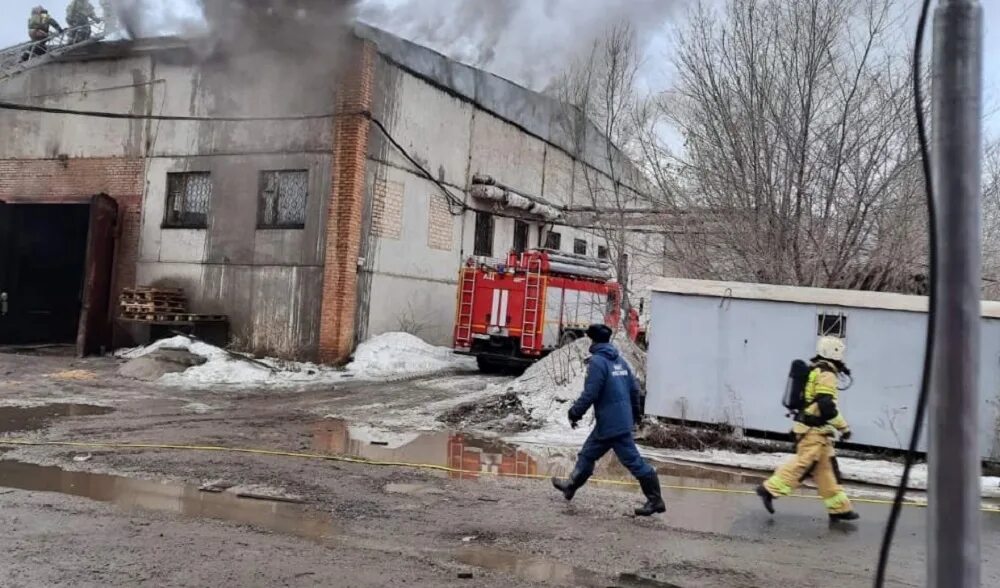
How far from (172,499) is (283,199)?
10550 millimetres

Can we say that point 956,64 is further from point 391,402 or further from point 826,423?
point 391,402

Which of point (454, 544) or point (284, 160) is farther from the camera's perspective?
point (284, 160)

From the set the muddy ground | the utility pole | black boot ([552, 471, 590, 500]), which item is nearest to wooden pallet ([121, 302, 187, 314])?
the muddy ground

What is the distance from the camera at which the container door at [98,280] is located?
15.9 metres

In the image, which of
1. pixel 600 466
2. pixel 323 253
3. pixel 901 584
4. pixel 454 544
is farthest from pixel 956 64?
pixel 323 253

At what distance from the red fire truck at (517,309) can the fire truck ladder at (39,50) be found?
369 inches

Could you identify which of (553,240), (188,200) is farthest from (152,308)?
(553,240)

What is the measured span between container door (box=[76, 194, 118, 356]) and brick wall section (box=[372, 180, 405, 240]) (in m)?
5.62

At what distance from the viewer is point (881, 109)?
11.5 meters

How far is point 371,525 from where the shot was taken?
5609 mm

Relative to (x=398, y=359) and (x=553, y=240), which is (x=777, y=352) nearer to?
(x=398, y=359)

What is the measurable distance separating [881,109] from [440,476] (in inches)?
339

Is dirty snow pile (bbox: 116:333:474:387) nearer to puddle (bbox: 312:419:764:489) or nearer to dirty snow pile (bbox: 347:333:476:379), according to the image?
dirty snow pile (bbox: 347:333:476:379)

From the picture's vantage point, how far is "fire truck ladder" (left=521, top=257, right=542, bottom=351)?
15.7 m
